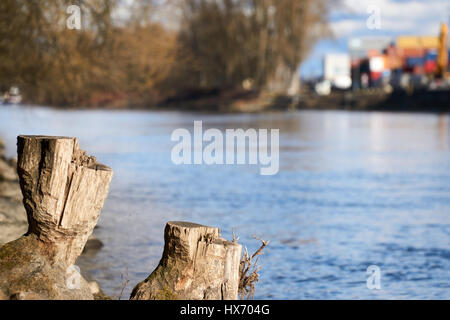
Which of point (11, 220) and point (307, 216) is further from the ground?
point (11, 220)

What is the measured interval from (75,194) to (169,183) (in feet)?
51.9

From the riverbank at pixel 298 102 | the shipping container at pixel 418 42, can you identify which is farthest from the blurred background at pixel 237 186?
the shipping container at pixel 418 42

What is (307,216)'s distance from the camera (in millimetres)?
15648

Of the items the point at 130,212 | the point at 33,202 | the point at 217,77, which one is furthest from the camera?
the point at 217,77

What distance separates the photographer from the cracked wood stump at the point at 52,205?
5.54m

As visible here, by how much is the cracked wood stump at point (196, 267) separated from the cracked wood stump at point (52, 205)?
0.55 metres

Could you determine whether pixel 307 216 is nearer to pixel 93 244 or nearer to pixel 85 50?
pixel 93 244

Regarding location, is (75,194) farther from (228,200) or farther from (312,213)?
(228,200)

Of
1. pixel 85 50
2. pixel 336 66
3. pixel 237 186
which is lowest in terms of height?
pixel 237 186

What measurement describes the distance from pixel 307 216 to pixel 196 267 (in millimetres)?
9864

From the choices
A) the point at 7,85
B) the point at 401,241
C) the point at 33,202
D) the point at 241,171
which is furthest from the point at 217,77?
the point at 33,202

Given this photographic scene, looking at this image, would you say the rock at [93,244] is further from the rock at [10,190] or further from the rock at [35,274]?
the rock at [35,274]

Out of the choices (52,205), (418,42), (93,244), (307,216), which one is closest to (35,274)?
(52,205)
